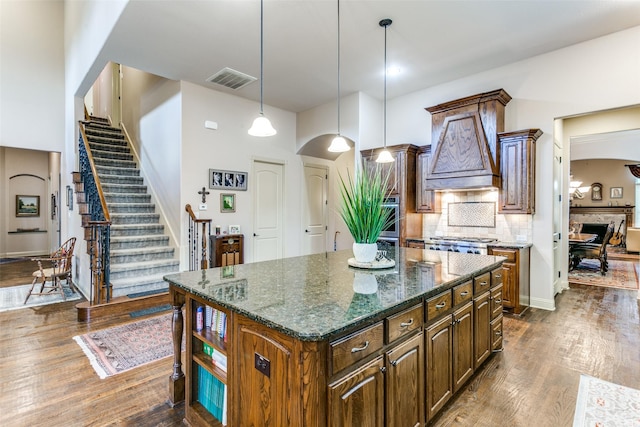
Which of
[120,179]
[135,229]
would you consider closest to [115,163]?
[120,179]

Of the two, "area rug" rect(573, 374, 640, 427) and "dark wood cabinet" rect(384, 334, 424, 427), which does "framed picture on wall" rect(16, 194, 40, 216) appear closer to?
"dark wood cabinet" rect(384, 334, 424, 427)

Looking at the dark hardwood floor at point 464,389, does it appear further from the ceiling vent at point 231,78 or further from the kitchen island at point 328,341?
the ceiling vent at point 231,78

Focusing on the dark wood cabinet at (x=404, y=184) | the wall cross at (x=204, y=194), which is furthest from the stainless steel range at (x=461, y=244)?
the wall cross at (x=204, y=194)

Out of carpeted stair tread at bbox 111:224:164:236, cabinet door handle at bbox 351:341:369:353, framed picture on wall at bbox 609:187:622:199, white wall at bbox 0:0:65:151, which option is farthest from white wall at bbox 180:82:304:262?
framed picture on wall at bbox 609:187:622:199

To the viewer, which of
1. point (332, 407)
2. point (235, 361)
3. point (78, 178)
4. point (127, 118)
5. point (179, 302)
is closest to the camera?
point (332, 407)

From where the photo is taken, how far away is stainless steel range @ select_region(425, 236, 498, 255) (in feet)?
13.5

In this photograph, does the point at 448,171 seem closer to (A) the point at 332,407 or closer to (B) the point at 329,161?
A: (B) the point at 329,161

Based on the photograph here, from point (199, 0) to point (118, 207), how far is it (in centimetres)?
379

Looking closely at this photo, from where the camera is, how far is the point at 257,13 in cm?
316

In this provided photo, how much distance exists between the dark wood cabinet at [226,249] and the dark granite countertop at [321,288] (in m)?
2.60

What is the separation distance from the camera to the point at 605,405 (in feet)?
7.11

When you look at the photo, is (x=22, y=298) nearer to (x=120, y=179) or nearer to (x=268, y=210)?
(x=120, y=179)

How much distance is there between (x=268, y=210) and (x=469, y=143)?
3.52m

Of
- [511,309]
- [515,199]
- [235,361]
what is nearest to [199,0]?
[235,361]
